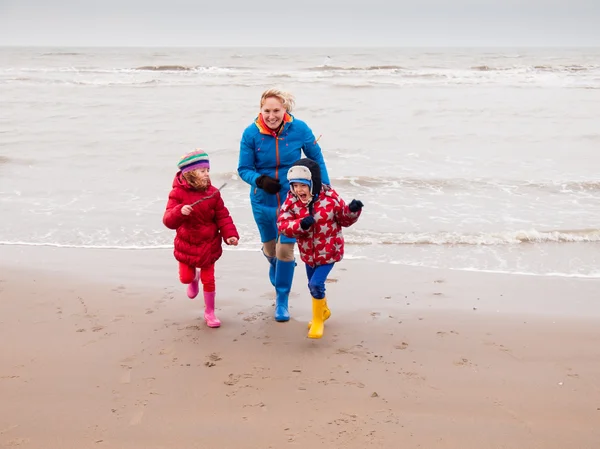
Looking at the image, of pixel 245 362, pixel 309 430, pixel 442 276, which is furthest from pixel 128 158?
pixel 309 430

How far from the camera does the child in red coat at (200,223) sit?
4492mm

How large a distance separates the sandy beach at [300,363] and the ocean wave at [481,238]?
123cm

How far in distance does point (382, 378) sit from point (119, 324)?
6.87 ft

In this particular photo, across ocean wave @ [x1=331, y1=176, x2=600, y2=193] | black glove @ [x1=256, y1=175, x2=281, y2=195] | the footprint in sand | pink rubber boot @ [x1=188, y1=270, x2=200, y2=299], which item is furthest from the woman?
ocean wave @ [x1=331, y1=176, x2=600, y2=193]

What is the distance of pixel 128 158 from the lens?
39.8 feet

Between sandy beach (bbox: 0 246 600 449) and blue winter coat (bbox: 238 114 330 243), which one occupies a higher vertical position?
blue winter coat (bbox: 238 114 330 243)

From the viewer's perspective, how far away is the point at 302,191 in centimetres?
424

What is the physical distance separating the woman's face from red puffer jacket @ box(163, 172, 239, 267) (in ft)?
2.17

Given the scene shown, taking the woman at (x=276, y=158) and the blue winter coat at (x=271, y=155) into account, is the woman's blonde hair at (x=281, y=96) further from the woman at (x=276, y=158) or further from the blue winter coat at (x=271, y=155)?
the blue winter coat at (x=271, y=155)

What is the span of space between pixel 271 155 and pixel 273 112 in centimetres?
34

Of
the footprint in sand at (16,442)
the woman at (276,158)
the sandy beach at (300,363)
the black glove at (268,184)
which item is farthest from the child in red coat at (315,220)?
the footprint in sand at (16,442)

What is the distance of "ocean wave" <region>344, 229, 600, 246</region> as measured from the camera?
7.20 meters

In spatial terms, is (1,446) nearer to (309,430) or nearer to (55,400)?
(55,400)

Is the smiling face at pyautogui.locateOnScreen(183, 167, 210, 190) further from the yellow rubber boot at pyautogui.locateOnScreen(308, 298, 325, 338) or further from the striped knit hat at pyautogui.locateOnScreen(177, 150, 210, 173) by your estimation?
the yellow rubber boot at pyautogui.locateOnScreen(308, 298, 325, 338)
